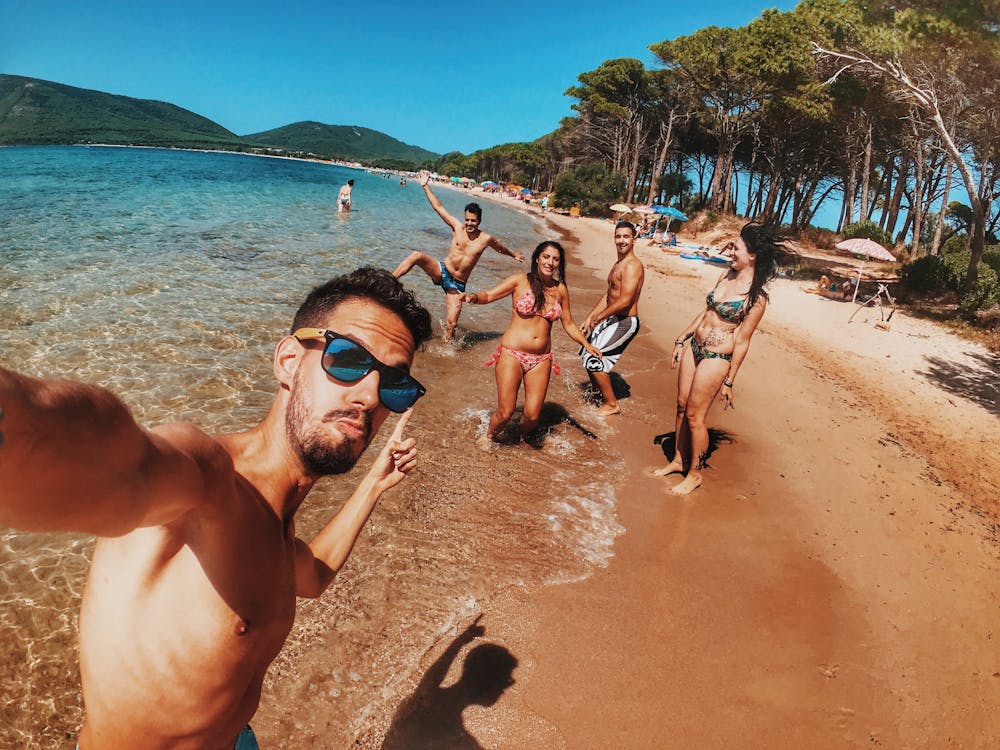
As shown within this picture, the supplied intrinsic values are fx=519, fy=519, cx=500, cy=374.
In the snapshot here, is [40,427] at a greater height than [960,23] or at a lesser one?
lesser

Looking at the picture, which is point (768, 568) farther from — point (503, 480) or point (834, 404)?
point (834, 404)

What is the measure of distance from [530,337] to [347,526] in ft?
11.9

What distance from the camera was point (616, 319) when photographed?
6812mm

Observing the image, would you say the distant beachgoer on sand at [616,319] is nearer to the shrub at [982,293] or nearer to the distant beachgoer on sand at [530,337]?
the distant beachgoer on sand at [530,337]

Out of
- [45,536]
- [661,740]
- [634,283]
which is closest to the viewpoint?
[661,740]

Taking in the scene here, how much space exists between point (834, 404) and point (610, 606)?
6.06 meters

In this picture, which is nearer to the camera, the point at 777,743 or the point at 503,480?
the point at 777,743

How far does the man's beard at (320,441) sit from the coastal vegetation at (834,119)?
233 inches

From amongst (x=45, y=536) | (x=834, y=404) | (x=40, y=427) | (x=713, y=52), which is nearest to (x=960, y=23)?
(x=834, y=404)

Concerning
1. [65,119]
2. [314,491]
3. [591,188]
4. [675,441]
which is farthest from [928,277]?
[65,119]

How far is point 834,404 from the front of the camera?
7.69m

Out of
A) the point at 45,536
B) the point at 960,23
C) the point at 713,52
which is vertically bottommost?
the point at 45,536

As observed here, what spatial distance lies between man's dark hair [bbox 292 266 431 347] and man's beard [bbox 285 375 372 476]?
30 cm

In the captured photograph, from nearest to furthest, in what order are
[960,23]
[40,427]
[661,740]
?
[40,427] < [661,740] < [960,23]
